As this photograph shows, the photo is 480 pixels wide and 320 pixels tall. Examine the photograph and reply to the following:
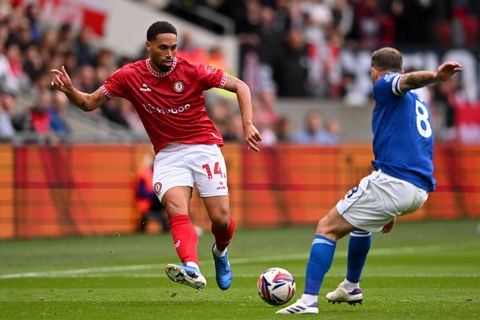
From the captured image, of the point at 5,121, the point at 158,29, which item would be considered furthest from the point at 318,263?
the point at 5,121

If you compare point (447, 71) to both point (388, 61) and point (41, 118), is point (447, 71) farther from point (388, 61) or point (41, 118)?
point (41, 118)

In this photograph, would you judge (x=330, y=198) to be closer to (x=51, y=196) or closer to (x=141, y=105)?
(x=51, y=196)

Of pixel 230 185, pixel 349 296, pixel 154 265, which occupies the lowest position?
pixel 154 265

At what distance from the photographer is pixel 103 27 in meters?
26.2

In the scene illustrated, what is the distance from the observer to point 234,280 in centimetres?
1369

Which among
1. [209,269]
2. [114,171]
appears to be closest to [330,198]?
[114,171]

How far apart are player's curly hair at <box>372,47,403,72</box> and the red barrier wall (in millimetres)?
12497

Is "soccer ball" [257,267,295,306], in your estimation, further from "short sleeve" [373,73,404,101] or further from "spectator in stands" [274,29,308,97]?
"spectator in stands" [274,29,308,97]

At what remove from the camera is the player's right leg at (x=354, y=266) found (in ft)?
34.8

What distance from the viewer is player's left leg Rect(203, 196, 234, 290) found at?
1123 centimetres

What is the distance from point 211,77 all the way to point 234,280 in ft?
10.8

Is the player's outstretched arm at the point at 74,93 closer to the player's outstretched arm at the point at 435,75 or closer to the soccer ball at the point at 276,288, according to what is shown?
the soccer ball at the point at 276,288

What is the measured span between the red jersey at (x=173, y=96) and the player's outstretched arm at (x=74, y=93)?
0.12 meters

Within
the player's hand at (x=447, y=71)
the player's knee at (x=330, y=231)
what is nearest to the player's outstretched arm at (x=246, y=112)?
the player's knee at (x=330, y=231)
